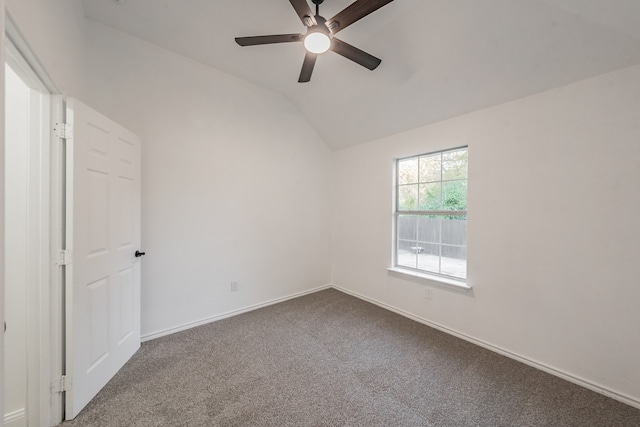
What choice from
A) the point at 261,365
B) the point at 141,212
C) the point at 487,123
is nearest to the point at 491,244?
the point at 487,123

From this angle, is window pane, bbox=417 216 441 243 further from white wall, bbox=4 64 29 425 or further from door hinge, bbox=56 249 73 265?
white wall, bbox=4 64 29 425

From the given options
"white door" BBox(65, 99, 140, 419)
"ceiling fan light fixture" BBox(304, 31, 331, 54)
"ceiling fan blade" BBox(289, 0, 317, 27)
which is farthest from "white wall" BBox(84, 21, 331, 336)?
"ceiling fan blade" BBox(289, 0, 317, 27)

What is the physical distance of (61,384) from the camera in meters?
1.56

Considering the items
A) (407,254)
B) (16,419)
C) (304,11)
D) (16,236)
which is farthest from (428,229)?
(16,419)

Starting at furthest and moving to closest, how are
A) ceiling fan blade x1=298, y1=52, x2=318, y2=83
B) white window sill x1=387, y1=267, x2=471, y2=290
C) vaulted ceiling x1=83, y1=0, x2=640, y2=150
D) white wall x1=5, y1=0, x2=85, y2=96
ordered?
white window sill x1=387, y1=267, x2=471, y2=290
ceiling fan blade x1=298, y1=52, x2=318, y2=83
vaulted ceiling x1=83, y1=0, x2=640, y2=150
white wall x1=5, y1=0, x2=85, y2=96

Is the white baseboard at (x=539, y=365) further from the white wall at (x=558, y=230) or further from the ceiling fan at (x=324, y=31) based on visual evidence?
the ceiling fan at (x=324, y=31)

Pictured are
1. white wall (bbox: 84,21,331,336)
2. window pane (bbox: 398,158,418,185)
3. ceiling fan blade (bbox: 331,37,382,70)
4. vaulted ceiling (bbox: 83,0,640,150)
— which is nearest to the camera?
vaulted ceiling (bbox: 83,0,640,150)

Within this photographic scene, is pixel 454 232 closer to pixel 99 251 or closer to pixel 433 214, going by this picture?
pixel 433 214

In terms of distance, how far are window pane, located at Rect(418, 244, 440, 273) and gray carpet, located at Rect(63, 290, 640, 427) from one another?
726 mm

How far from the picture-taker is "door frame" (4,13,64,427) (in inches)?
58.0

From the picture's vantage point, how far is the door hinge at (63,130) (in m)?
1.55

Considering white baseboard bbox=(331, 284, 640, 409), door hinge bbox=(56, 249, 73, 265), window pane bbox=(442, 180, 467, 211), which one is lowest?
white baseboard bbox=(331, 284, 640, 409)

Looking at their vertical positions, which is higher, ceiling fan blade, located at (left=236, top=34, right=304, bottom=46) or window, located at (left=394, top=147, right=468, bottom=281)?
ceiling fan blade, located at (left=236, top=34, right=304, bottom=46)

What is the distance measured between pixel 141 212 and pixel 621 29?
3.99 metres
